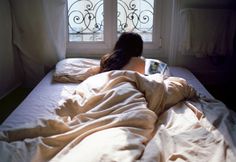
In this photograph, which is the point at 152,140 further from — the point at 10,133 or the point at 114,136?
the point at 10,133

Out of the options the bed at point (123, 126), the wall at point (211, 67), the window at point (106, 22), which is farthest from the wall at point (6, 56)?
the wall at point (211, 67)

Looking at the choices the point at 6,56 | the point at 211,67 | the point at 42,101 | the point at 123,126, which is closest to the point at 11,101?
the point at 6,56

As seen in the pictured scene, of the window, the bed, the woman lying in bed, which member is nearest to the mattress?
the bed

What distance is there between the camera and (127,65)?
79.0 inches

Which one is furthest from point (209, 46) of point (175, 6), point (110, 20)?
point (110, 20)

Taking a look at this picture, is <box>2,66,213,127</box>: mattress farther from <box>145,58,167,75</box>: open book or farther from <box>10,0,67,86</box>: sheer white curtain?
<box>10,0,67,86</box>: sheer white curtain

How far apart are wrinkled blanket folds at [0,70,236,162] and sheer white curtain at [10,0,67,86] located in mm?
1052

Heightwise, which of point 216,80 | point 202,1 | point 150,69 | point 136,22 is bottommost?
point 216,80

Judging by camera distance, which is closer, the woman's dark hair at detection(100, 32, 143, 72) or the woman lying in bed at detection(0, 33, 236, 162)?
the woman lying in bed at detection(0, 33, 236, 162)

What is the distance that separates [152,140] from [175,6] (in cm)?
181

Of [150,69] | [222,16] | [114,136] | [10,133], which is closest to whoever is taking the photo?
[114,136]

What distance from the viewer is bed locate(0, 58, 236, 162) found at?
1.11m

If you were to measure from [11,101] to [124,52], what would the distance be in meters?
1.25

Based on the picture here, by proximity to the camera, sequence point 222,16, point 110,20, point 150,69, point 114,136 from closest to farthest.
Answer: point 114,136 → point 150,69 → point 222,16 → point 110,20
